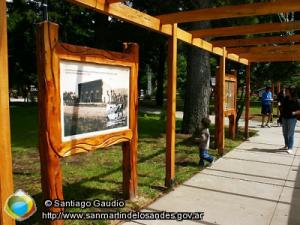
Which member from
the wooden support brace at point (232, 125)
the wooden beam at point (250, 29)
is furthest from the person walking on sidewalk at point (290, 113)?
the wooden beam at point (250, 29)

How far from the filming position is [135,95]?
17.6 feet

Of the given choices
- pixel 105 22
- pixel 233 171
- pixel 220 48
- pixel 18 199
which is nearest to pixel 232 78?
pixel 220 48

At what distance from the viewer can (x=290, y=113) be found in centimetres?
938

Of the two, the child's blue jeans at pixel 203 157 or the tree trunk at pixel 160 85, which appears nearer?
the child's blue jeans at pixel 203 157

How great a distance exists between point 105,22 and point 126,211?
16564 mm

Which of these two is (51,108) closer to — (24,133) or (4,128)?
(4,128)

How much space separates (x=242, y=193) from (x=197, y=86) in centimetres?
656

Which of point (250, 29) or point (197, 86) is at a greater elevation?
point (250, 29)

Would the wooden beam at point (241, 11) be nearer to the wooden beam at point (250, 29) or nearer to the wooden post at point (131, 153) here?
the wooden post at point (131, 153)

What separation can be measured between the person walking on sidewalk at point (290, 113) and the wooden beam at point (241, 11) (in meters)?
4.56

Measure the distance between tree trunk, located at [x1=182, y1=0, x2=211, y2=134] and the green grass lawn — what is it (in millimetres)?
1180

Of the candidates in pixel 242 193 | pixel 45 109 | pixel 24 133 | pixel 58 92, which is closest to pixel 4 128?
pixel 45 109

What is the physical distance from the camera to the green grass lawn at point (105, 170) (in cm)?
561

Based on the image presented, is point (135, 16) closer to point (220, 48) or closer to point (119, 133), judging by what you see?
point (119, 133)
